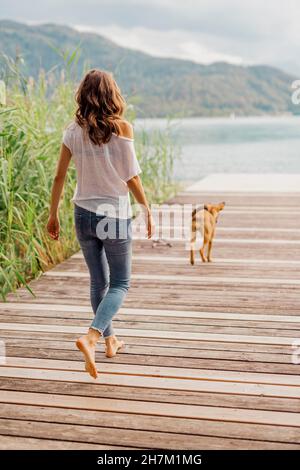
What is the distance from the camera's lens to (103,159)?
7.20 feet

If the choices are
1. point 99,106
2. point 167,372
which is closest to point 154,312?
point 167,372

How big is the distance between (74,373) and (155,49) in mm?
119278

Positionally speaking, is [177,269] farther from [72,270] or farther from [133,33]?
[133,33]

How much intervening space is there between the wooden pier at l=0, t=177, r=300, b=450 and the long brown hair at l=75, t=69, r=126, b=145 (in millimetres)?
968

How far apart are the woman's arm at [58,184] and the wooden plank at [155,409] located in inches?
26.9

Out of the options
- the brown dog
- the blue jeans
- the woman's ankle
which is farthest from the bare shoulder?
the brown dog

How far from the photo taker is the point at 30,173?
3928 millimetres

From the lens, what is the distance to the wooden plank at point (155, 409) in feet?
6.44

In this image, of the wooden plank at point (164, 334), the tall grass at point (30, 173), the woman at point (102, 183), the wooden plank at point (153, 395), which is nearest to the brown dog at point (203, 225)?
the tall grass at point (30, 173)

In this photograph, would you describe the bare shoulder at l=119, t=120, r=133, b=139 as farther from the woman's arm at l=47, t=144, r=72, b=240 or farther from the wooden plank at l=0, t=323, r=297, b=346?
the wooden plank at l=0, t=323, r=297, b=346

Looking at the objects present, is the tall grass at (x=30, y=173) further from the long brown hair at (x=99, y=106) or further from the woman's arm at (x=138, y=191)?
the long brown hair at (x=99, y=106)

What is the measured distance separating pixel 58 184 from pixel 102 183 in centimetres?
20
